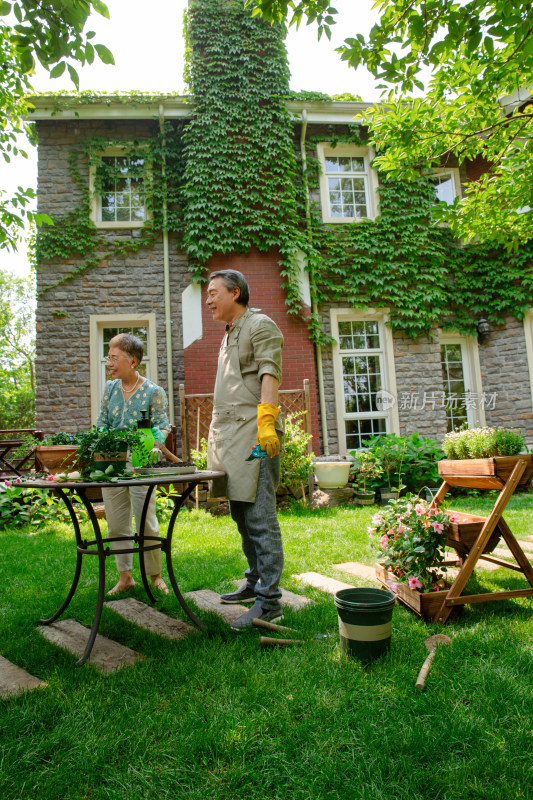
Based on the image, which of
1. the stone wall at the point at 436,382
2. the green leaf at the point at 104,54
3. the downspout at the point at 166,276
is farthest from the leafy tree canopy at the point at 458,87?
the downspout at the point at 166,276

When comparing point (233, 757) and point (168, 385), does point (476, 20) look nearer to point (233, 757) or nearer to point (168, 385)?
point (233, 757)

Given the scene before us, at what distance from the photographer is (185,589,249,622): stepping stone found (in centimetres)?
279

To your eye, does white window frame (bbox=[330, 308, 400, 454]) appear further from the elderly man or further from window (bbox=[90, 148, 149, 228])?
the elderly man

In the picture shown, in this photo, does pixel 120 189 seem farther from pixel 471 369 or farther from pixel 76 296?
pixel 471 369

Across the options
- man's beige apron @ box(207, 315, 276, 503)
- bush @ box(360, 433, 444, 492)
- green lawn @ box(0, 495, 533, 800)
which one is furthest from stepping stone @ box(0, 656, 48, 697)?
bush @ box(360, 433, 444, 492)

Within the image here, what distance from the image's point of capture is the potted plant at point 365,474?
22.2 ft

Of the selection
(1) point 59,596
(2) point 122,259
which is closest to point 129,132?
(2) point 122,259

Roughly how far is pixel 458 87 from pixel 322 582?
480cm

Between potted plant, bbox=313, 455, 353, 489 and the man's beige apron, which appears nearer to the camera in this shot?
the man's beige apron

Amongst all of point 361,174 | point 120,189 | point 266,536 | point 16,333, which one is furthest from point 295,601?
point 16,333

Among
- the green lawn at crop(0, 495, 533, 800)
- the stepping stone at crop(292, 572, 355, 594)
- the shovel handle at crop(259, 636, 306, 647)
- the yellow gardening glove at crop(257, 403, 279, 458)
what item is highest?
the yellow gardening glove at crop(257, 403, 279, 458)

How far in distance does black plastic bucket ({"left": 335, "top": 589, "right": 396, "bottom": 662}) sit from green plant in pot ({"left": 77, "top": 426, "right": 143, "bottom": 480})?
1175 mm

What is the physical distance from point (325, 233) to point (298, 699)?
813 centimetres

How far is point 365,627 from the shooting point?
2.12 metres
